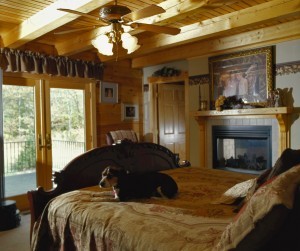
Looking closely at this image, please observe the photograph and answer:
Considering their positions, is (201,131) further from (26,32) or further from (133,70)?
(26,32)

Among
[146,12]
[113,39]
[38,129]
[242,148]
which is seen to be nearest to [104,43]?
[113,39]

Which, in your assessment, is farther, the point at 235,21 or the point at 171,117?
the point at 171,117

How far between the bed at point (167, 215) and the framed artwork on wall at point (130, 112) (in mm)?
2874

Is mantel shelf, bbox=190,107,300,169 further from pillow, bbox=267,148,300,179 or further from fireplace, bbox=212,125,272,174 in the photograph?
pillow, bbox=267,148,300,179

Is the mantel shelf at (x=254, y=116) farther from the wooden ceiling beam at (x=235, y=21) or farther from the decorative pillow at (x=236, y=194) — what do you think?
the decorative pillow at (x=236, y=194)

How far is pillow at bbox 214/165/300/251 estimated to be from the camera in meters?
1.17

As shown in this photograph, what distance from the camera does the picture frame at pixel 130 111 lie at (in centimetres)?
611

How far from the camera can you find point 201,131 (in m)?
5.43

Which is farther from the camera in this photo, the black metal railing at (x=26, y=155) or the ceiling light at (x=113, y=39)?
the black metal railing at (x=26, y=155)

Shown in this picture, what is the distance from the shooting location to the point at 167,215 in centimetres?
186

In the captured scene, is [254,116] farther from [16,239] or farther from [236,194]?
[16,239]

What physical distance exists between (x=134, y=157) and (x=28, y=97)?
2.32 m

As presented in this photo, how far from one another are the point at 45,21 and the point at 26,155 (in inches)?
86.5

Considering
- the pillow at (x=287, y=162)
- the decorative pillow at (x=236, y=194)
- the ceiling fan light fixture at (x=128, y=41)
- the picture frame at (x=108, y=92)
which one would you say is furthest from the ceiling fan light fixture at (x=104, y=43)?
the picture frame at (x=108, y=92)
